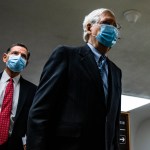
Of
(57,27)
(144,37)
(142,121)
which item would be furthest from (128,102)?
(57,27)

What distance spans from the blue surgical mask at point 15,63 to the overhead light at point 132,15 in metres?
1.54

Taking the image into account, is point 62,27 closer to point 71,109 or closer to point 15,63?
point 15,63

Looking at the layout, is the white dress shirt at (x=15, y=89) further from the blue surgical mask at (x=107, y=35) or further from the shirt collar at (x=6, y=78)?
the blue surgical mask at (x=107, y=35)

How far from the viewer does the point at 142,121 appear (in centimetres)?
838

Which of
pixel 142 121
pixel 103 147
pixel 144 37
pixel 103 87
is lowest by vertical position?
pixel 103 147

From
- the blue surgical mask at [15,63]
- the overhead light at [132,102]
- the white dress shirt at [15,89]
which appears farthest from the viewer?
the overhead light at [132,102]

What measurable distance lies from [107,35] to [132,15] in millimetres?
1912

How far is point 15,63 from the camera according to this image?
2.28m

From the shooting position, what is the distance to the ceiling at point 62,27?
3.30 metres

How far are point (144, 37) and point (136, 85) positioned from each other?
2070mm

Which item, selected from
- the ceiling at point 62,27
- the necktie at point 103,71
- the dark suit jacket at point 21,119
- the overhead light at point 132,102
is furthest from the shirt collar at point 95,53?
the overhead light at point 132,102

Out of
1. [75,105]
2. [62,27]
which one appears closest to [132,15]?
[62,27]

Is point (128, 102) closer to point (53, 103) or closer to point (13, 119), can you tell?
point (13, 119)

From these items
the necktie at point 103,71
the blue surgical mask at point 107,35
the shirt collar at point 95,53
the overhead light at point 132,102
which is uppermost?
the overhead light at point 132,102
